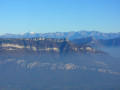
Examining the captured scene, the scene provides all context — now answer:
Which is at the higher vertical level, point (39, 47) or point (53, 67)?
point (39, 47)

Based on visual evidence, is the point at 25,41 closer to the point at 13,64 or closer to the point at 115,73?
the point at 13,64

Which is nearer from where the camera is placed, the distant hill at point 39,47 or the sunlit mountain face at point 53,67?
the sunlit mountain face at point 53,67

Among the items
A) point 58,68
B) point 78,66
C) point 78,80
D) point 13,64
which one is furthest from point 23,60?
point 78,80

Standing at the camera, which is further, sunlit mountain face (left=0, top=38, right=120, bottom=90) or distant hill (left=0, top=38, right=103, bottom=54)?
distant hill (left=0, top=38, right=103, bottom=54)

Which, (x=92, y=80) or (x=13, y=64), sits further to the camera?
(x=13, y=64)

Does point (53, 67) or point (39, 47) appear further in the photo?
point (39, 47)

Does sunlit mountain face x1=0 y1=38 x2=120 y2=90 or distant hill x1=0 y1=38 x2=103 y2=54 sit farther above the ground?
distant hill x1=0 y1=38 x2=103 y2=54

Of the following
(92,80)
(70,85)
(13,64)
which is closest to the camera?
(70,85)

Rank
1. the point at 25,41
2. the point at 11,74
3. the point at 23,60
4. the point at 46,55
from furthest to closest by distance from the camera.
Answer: the point at 25,41 < the point at 46,55 < the point at 23,60 < the point at 11,74
